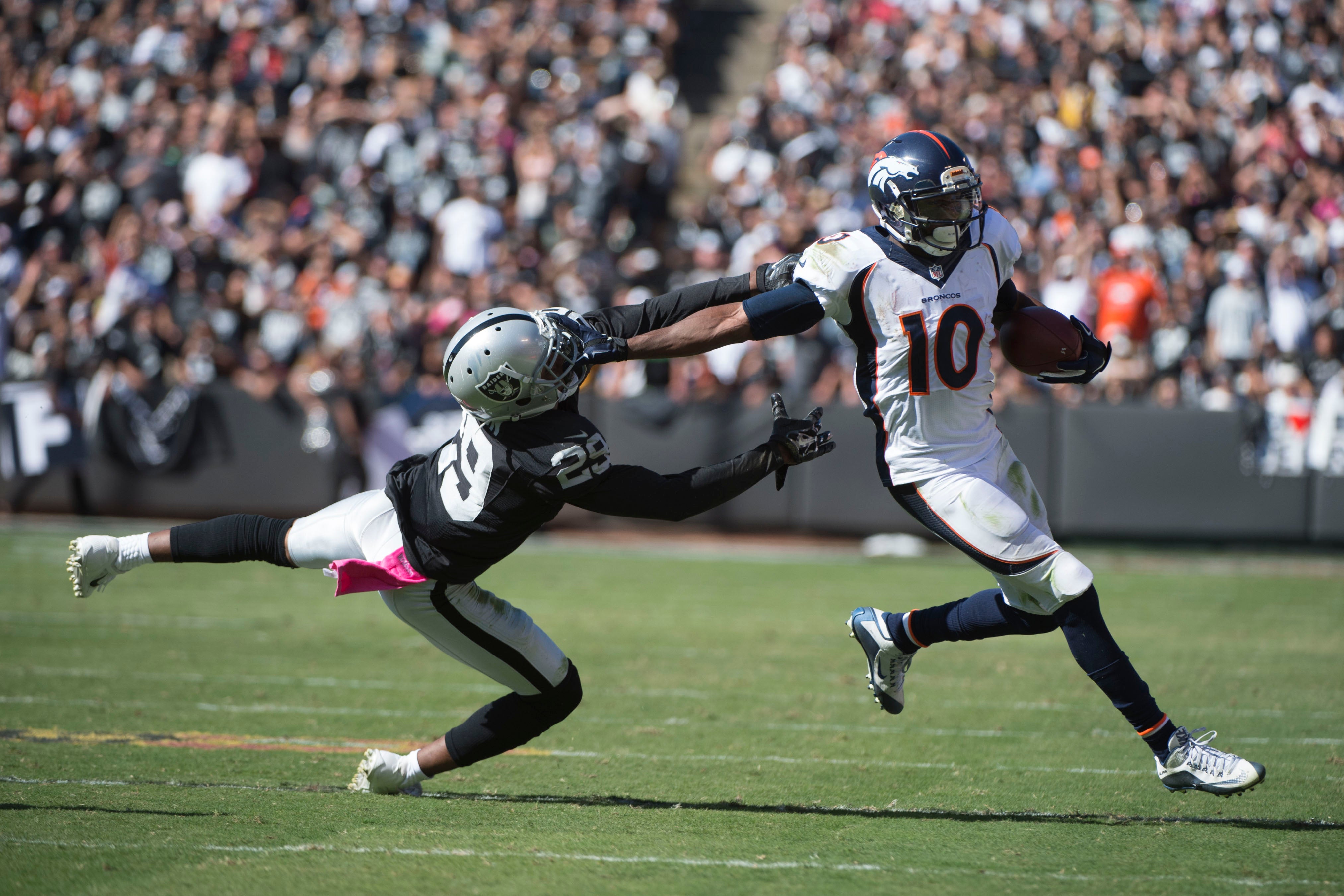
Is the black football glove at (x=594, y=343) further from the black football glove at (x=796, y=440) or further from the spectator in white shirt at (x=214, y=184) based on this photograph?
the spectator in white shirt at (x=214, y=184)

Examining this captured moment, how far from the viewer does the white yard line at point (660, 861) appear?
11.6ft

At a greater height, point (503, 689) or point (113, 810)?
point (113, 810)

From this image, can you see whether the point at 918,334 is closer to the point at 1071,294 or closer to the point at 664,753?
the point at 664,753

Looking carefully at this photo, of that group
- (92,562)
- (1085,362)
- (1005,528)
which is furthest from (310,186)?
(1005,528)

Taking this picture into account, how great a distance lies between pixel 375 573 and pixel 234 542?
1.65 feet

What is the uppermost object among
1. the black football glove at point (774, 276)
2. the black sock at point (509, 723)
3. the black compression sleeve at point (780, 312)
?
the black football glove at point (774, 276)

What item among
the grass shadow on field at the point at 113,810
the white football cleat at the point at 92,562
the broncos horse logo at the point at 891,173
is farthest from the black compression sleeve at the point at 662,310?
the grass shadow on field at the point at 113,810

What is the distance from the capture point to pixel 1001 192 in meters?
13.8

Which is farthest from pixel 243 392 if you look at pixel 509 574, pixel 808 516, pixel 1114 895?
pixel 1114 895

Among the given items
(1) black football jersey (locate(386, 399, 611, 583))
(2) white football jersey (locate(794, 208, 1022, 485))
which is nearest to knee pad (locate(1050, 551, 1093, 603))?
(2) white football jersey (locate(794, 208, 1022, 485))

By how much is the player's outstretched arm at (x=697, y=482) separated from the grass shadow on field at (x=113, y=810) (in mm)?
1452

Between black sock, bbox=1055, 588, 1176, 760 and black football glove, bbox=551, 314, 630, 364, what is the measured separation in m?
1.60

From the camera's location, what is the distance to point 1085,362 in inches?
184

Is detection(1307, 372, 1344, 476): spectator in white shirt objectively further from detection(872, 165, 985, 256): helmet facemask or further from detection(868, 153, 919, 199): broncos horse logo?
detection(868, 153, 919, 199): broncos horse logo
